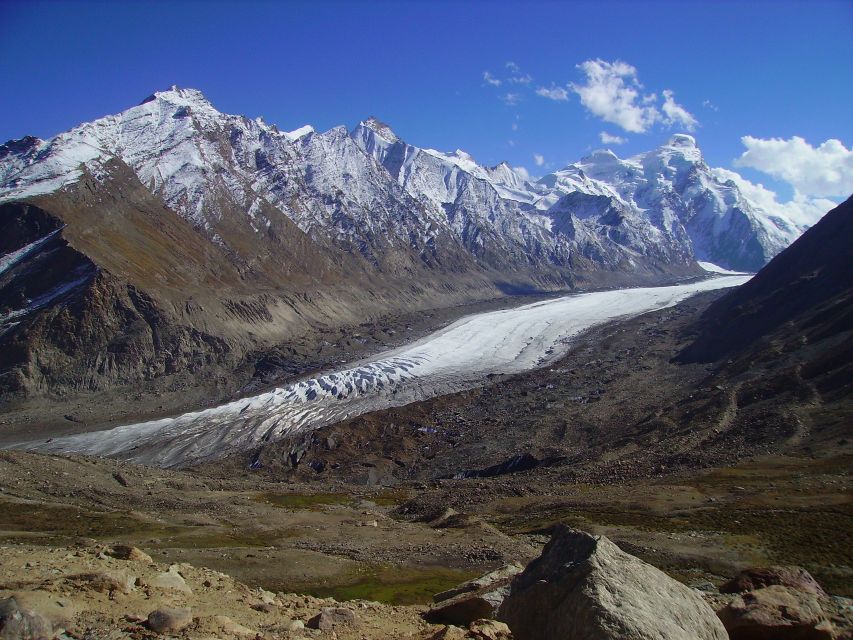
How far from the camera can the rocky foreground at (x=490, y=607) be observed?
12.6 metres

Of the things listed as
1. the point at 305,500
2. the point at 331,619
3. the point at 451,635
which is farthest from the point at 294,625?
the point at 305,500

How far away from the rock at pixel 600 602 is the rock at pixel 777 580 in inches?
267

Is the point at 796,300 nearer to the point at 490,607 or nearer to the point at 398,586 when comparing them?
the point at 398,586

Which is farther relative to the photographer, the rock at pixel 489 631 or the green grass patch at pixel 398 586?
the green grass patch at pixel 398 586

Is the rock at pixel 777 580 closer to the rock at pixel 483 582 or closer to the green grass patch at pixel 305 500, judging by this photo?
the rock at pixel 483 582

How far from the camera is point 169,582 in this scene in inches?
714

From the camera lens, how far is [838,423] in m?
57.2

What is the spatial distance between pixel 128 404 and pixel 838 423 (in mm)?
108389

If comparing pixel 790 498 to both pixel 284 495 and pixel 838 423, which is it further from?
pixel 284 495

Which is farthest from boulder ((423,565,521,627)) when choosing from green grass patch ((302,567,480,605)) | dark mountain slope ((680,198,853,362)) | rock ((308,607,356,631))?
dark mountain slope ((680,198,853,362))

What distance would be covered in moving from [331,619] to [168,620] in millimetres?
5106

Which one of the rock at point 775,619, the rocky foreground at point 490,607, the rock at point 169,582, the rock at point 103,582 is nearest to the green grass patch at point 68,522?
the rocky foreground at point 490,607

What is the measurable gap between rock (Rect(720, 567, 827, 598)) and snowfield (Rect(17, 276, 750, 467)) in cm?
7859

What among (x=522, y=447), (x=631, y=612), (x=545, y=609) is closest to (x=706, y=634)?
(x=631, y=612)
